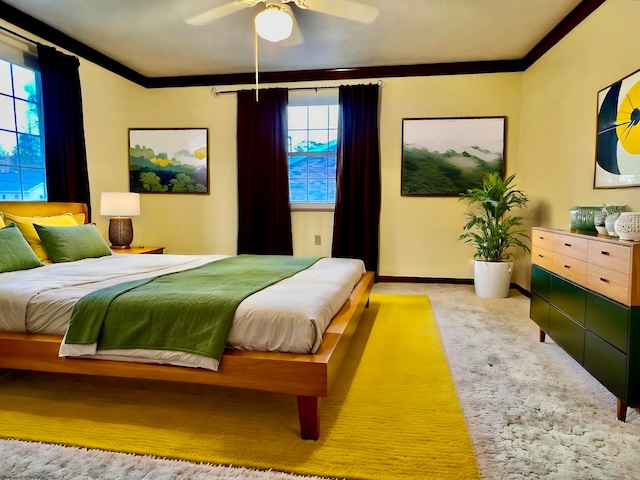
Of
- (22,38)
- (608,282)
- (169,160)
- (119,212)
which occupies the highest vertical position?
(22,38)

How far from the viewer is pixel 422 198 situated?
4.90 m

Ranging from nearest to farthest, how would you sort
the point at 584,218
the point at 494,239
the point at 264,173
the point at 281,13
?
the point at 584,218
the point at 281,13
the point at 494,239
the point at 264,173

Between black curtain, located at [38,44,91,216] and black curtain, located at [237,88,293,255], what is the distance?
177 centimetres

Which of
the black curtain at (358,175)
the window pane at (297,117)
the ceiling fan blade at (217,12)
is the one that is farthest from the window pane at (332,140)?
the ceiling fan blade at (217,12)

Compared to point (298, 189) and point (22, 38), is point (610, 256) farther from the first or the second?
point (22, 38)

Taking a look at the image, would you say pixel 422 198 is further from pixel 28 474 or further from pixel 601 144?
pixel 28 474

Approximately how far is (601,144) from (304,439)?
115 inches

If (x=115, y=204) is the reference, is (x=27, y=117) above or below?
above

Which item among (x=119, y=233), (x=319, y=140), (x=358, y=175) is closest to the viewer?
(x=119, y=233)

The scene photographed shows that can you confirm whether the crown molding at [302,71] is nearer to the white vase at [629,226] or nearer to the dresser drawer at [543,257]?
the dresser drawer at [543,257]

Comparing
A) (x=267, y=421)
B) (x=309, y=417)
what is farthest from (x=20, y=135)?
(x=309, y=417)

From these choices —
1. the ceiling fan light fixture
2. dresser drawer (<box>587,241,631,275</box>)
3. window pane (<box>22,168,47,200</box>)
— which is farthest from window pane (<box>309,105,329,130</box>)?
dresser drawer (<box>587,241,631,275</box>)

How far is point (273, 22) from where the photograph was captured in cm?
287

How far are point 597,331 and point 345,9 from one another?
9.94ft
